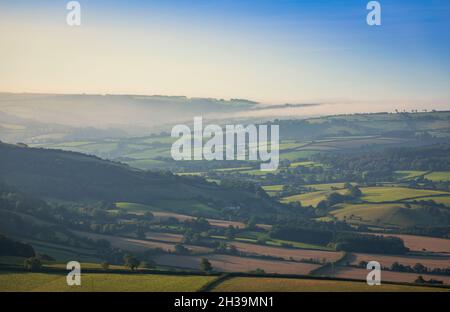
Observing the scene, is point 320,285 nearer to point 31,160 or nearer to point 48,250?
point 48,250

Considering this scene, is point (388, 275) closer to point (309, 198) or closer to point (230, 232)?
point (230, 232)

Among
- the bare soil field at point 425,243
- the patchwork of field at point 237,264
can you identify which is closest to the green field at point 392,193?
the bare soil field at point 425,243

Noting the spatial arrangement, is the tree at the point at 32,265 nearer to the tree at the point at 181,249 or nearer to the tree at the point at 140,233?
the tree at the point at 181,249

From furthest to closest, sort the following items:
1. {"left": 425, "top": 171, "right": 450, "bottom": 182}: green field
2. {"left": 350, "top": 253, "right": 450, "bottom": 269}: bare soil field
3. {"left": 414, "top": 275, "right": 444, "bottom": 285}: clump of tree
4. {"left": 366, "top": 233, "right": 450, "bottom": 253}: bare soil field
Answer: {"left": 425, "top": 171, "right": 450, "bottom": 182}: green field → {"left": 366, "top": 233, "right": 450, "bottom": 253}: bare soil field → {"left": 350, "top": 253, "right": 450, "bottom": 269}: bare soil field → {"left": 414, "top": 275, "right": 444, "bottom": 285}: clump of tree

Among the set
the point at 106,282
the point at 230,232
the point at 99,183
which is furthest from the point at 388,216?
the point at 106,282

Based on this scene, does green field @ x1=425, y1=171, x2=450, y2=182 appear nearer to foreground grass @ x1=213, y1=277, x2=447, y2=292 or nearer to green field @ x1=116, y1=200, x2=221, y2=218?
green field @ x1=116, y1=200, x2=221, y2=218


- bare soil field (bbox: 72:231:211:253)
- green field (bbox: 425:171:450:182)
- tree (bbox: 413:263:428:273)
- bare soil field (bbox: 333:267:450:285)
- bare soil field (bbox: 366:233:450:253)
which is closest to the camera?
bare soil field (bbox: 333:267:450:285)

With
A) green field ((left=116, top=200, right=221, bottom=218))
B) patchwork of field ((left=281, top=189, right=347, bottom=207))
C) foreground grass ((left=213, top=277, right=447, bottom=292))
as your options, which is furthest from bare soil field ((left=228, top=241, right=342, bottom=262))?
patchwork of field ((left=281, top=189, right=347, bottom=207))
